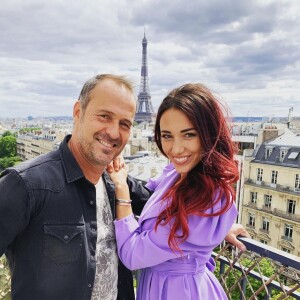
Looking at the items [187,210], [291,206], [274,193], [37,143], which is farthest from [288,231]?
[37,143]

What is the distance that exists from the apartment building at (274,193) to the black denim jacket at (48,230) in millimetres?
23678

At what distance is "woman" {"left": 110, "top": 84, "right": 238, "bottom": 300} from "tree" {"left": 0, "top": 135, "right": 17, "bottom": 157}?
8206cm

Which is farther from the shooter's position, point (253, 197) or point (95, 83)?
point (253, 197)

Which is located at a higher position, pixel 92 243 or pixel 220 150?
pixel 220 150

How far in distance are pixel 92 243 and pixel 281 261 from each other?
1.30m

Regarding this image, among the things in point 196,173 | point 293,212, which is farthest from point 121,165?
point 293,212

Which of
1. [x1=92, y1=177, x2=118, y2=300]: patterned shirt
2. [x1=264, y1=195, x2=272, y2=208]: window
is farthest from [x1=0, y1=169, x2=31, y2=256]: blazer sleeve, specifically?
[x1=264, y1=195, x2=272, y2=208]: window

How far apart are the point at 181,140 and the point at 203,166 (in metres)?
0.24

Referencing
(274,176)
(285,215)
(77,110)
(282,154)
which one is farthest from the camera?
(274,176)

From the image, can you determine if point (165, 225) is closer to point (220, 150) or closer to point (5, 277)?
point (220, 150)

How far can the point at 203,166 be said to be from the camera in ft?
7.63

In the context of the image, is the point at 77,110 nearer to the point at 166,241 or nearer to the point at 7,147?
the point at 166,241

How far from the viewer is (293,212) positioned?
78.1 feet

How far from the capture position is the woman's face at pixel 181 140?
2.27m
